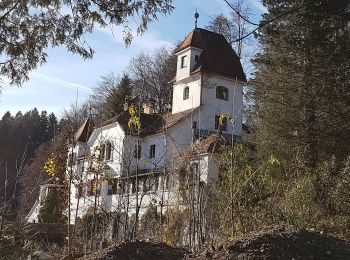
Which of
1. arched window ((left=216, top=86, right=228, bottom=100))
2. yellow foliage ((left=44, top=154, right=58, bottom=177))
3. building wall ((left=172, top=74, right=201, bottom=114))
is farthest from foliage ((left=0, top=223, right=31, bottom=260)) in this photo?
arched window ((left=216, top=86, right=228, bottom=100))

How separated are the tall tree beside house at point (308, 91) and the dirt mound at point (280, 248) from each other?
1349 cm

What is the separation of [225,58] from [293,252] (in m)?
33.9

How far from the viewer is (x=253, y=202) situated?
44.4 ft

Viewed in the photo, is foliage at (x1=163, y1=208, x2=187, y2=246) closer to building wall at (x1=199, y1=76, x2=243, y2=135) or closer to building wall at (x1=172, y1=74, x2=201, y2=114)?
building wall at (x1=199, y1=76, x2=243, y2=135)

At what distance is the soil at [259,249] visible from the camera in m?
5.86

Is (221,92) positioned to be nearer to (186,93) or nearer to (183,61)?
(186,93)

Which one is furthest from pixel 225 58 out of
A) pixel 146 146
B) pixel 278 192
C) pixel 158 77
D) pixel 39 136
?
pixel 39 136

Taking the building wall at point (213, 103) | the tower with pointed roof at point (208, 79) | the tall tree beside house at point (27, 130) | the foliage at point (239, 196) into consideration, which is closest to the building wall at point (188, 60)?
the tower with pointed roof at point (208, 79)

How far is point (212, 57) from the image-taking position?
3838cm

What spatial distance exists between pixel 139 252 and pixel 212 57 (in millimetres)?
33031

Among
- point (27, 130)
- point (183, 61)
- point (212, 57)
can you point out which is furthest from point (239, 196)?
point (27, 130)

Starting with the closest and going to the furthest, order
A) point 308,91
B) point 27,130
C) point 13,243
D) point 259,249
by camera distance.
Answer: point 259,249 → point 13,243 → point 308,91 → point 27,130

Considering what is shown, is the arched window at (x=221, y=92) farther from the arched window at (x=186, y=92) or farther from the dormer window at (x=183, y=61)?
the dormer window at (x=183, y=61)

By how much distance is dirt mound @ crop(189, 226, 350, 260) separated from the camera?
583 centimetres
